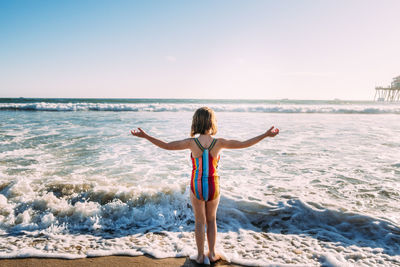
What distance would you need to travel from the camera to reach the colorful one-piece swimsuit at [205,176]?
2600 mm

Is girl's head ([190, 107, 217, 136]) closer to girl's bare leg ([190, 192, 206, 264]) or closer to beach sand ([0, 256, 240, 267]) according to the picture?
girl's bare leg ([190, 192, 206, 264])

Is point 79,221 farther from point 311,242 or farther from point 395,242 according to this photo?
point 395,242

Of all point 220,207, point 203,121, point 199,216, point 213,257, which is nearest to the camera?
point 203,121

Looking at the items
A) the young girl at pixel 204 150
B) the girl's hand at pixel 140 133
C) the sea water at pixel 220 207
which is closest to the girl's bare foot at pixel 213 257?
the sea water at pixel 220 207

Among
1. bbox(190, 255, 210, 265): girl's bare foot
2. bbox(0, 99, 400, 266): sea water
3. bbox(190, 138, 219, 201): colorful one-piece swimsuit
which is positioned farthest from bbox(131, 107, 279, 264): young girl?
bbox(0, 99, 400, 266): sea water

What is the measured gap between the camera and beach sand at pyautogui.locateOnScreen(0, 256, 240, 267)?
2.77 metres

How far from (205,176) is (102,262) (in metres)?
1.67

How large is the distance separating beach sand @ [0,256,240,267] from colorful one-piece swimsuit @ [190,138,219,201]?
0.91 m

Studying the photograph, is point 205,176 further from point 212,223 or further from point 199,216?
point 212,223

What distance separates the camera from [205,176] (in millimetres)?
2605

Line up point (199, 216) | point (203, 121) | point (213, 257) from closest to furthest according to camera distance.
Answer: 1. point (203, 121)
2. point (199, 216)
3. point (213, 257)

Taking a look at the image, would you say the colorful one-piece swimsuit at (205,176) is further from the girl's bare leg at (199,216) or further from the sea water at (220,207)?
the sea water at (220,207)

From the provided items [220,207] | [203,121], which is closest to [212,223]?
[203,121]

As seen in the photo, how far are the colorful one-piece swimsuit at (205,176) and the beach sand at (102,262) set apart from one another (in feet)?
2.99
